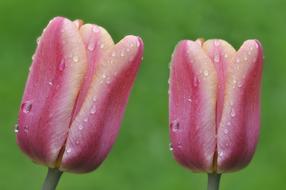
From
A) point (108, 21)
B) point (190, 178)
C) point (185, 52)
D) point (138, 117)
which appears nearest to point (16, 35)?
point (108, 21)

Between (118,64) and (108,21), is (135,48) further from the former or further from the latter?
(108,21)

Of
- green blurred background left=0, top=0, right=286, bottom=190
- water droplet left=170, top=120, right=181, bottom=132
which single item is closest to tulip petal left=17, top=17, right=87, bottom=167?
water droplet left=170, top=120, right=181, bottom=132

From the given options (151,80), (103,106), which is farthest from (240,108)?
(151,80)

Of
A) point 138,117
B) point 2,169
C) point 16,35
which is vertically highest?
point 16,35

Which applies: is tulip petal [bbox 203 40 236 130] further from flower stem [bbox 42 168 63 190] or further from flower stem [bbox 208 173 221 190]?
flower stem [bbox 42 168 63 190]

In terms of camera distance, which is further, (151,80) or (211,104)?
(151,80)

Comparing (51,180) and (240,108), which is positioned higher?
(240,108)

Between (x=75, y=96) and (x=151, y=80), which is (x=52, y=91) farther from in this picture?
(x=151, y=80)
